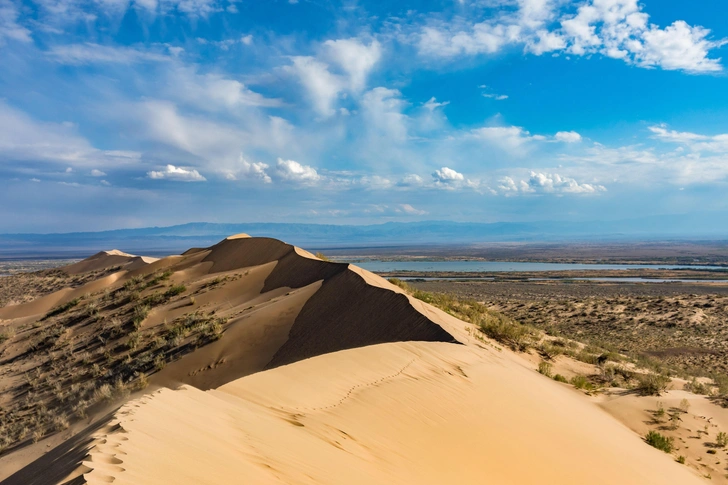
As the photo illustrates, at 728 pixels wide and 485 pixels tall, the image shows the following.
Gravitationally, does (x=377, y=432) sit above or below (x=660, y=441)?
above

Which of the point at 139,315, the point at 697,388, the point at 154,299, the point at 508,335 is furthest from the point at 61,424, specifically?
the point at 697,388

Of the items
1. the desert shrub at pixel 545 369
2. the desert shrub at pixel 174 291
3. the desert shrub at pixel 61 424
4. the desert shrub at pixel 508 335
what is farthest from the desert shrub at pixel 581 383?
the desert shrub at pixel 174 291

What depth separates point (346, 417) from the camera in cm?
530

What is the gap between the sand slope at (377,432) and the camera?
3.41 metres

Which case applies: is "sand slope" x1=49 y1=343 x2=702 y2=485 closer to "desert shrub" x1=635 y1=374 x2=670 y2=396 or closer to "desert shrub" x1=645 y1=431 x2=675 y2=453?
"desert shrub" x1=645 y1=431 x2=675 y2=453

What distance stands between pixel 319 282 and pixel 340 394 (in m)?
9.31

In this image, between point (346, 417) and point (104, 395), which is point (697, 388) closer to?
point (346, 417)

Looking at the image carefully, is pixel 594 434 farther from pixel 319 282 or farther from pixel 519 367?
pixel 319 282

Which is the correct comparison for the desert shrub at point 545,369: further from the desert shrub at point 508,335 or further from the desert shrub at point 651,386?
the desert shrub at point 651,386

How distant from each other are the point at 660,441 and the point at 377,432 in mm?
5044

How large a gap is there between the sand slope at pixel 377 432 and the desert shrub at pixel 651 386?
5.82 feet

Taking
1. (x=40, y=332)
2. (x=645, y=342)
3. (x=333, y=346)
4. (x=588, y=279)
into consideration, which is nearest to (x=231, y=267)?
(x=40, y=332)

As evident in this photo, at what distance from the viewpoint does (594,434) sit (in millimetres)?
6535

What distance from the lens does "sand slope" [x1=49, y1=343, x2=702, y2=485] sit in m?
3.41
